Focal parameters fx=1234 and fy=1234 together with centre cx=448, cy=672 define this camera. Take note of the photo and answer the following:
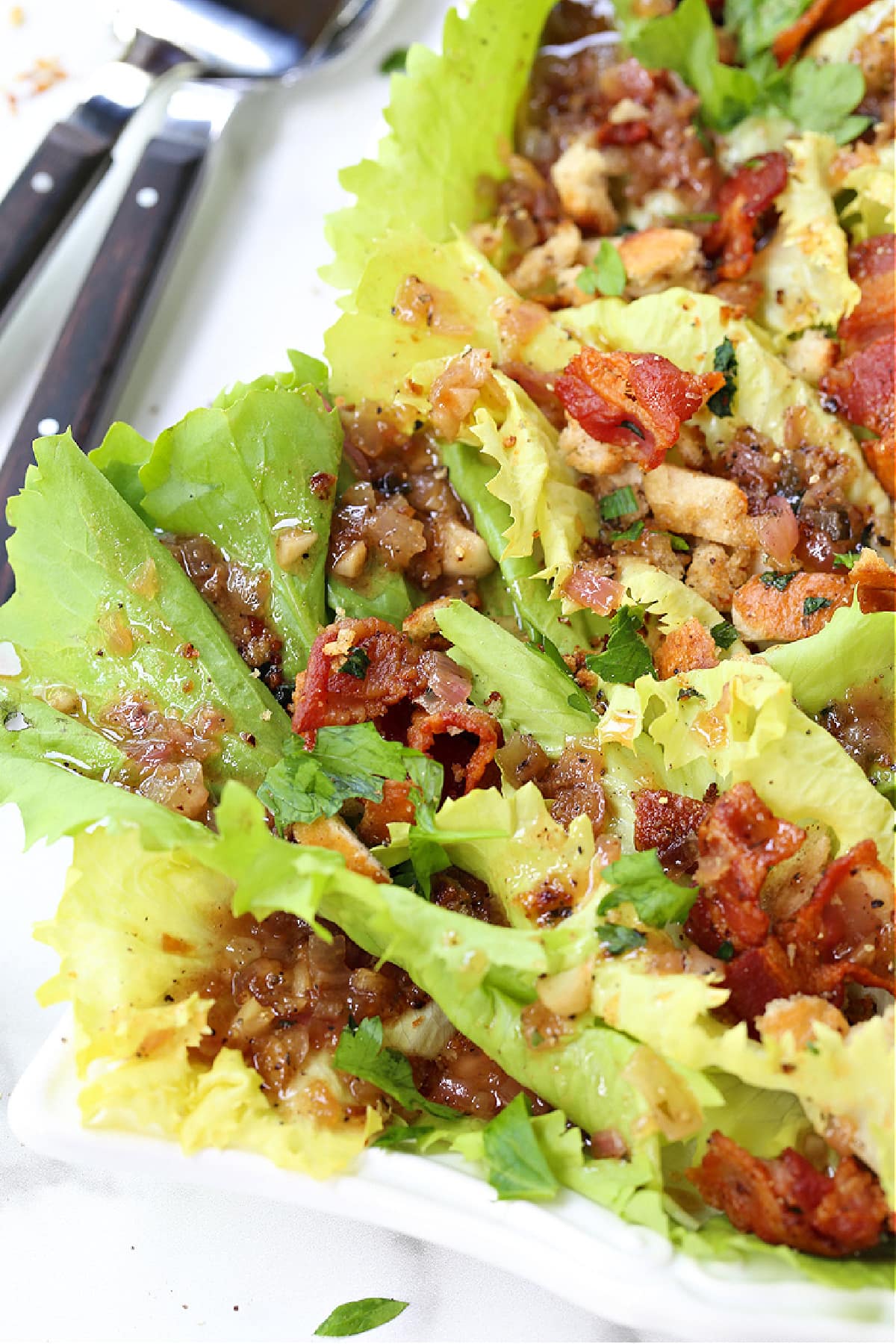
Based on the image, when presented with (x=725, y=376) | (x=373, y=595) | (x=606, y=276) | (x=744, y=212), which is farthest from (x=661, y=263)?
(x=373, y=595)

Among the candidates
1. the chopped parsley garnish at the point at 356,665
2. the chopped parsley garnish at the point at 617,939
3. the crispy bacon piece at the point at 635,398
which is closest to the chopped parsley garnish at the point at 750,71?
the crispy bacon piece at the point at 635,398

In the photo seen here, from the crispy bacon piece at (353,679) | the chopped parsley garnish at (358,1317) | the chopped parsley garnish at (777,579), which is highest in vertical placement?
the crispy bacon piece at (353,679)

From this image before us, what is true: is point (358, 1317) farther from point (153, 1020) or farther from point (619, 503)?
point (619, 503)

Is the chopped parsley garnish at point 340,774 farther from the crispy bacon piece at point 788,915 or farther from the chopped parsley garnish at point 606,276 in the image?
the chopped parsley garnish at point 606,276

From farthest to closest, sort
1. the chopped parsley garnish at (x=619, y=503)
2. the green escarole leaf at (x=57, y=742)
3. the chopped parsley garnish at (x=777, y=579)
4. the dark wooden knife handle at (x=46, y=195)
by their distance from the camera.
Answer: the dark wooden knife handle at (x=46, y=195) < the chopped parsley garnish at (x=619, y=503) < the chopped parsley garnish at (x=777, y=579) < the green escarole leaf at (x=57, y=742)

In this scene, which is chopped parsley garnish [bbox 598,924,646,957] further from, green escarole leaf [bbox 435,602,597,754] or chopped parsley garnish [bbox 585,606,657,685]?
chopped parsley garnish [bbox 585,606,657,685]
